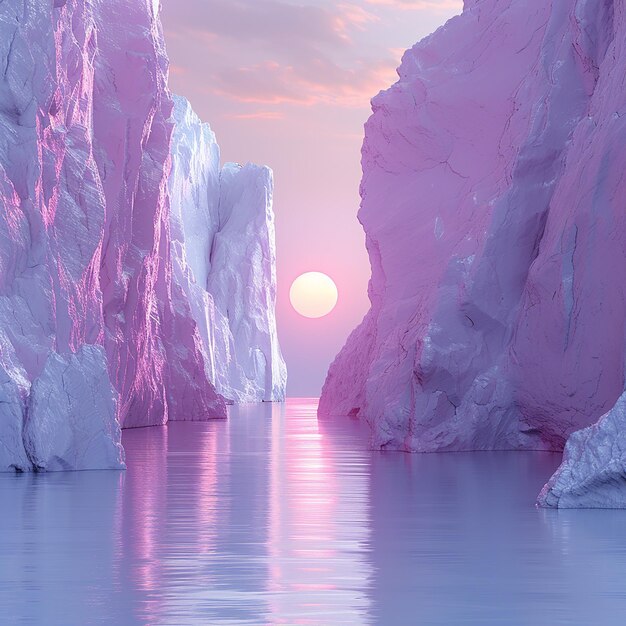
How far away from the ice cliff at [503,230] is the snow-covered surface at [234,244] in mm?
40127

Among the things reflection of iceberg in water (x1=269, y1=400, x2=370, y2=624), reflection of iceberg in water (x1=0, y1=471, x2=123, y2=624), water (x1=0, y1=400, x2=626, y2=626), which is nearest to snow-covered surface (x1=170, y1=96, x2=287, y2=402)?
reflection of iceberg in water (x1=269, y1=400, x2=370, y2=624)

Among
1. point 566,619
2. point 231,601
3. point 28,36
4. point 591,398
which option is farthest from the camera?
point 28,36

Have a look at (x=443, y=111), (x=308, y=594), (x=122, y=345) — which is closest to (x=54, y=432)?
(x=308, y=594)

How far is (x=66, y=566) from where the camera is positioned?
23.8 feet

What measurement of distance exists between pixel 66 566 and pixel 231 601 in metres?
1.55

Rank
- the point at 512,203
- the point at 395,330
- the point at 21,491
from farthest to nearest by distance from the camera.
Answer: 1. the point at 395,330
2. the point at 512,203
3. the point at 21,491

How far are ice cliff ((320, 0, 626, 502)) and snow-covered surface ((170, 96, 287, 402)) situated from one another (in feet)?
132

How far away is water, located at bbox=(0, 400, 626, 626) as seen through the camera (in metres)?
5.96

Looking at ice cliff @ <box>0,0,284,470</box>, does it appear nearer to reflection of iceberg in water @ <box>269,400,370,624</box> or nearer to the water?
the water

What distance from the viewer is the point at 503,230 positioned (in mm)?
21219

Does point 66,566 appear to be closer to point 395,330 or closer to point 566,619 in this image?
point 566,619

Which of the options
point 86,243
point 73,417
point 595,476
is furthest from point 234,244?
point 595,476

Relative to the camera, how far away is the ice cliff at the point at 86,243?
603 inches

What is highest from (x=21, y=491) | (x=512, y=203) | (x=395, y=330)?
(x=512, y=203)
